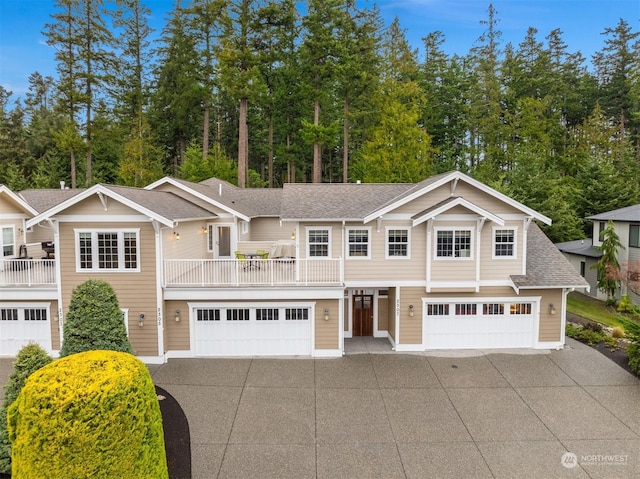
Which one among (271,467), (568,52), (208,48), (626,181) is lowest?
(271,467)

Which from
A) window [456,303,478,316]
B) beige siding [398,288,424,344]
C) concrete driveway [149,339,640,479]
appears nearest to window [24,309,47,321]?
concrete driveway [149,339,640,479]

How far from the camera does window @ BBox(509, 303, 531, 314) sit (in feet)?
43.5

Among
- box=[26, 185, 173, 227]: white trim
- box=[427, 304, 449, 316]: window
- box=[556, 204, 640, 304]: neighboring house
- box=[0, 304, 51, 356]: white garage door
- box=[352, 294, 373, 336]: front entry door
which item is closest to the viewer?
box=[26, 185, 173, 227]: white trim

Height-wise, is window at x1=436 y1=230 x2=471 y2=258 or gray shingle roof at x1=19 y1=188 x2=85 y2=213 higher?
gray shingle roof at x1=19 y1=188 x2=85 y2=213

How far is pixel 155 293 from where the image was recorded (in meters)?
12.0

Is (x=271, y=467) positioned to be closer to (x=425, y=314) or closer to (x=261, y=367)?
(x=261, y=367)

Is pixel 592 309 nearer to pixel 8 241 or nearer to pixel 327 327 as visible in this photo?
pixel 327 327

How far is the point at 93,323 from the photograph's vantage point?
9367 millimetres

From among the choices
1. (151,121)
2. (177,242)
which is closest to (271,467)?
(177,242)

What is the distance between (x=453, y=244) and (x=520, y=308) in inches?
140

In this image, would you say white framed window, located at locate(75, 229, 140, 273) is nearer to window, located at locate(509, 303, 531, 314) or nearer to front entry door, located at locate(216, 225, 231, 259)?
front entry door, located at locate(216, 225, 231, 259)

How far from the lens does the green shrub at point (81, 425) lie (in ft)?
16.2

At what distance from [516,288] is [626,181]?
24.6 metres

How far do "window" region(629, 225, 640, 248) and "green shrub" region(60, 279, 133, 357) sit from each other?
24.5 meters
